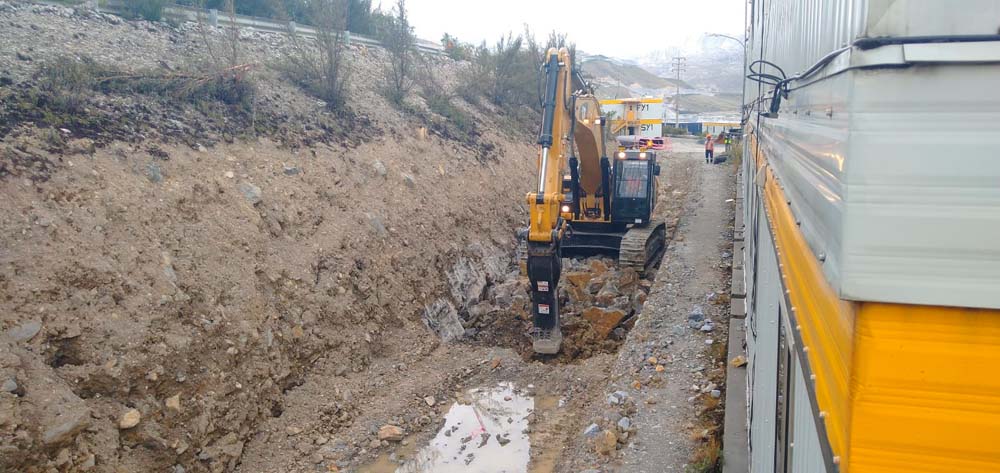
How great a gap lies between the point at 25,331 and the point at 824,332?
278 inches

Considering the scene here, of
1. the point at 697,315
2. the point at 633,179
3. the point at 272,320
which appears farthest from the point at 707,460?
the point at 633,179

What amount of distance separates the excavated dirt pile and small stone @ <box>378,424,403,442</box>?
0.56 meters

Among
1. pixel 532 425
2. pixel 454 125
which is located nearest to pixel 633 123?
pixel 454 125

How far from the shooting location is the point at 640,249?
12828mm

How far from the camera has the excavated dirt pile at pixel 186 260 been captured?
631 centimetres

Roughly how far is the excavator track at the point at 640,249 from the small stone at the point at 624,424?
20.7ft

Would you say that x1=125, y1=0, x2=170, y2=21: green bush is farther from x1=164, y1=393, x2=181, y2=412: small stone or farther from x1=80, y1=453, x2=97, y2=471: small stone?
x1=80, y1=453, x2=97, y2=471: small stone

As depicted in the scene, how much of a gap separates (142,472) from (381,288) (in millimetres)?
4917

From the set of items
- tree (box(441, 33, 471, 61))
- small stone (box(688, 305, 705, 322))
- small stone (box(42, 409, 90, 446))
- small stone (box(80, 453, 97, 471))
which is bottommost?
small stone (box(80, 453, 97, 471))

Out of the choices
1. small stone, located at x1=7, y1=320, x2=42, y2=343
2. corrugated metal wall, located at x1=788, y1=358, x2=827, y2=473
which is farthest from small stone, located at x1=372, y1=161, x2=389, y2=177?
corrugated metal wall, located at x1=788, y1=358, x2=827, y2=473

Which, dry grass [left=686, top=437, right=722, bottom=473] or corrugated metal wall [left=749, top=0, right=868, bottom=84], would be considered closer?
corrugated metal wall [left=749, top=0, right=868, bottom=84]

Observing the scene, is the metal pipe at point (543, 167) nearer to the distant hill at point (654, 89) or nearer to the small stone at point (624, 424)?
the small stone at point (624, 424)

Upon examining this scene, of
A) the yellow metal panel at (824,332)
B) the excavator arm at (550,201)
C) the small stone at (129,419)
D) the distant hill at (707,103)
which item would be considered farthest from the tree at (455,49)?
the distant hill at (707,103)

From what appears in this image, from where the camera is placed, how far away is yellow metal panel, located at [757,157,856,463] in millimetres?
1521
